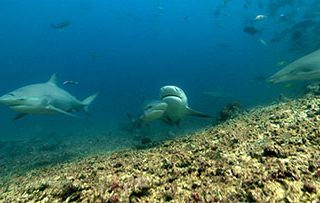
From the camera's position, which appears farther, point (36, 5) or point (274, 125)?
point (36, 5)

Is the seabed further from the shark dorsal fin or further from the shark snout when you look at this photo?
the shark dorsal fin

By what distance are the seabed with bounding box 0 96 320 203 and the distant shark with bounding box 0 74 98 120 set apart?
Answer: 3621 mm

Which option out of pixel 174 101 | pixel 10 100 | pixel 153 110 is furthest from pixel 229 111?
pixel 10 100

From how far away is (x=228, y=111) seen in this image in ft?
30.2

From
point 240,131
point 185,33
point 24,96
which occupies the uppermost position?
point 240,131

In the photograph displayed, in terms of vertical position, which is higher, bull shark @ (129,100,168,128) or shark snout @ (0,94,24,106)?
bull shark @ (129,100,168,128)

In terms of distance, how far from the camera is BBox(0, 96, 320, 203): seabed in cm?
258

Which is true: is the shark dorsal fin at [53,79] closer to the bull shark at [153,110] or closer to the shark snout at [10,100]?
the shark snout at [10,100]

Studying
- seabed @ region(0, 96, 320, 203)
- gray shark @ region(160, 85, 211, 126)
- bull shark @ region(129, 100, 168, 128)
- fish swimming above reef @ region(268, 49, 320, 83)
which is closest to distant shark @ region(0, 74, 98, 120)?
bull shark @ region(129, 100, 168, 128)

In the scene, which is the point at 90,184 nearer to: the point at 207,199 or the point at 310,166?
the point at 207,199

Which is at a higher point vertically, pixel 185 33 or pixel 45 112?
pixel 45 112

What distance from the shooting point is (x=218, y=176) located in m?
2.94

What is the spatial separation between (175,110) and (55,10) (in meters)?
180

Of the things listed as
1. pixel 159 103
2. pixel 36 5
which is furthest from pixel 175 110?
pixel 36 5
